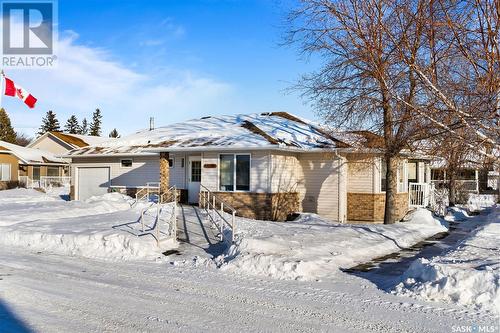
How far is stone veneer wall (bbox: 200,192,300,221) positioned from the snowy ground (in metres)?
3.02

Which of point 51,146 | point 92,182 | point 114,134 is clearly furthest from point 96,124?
point 92,182

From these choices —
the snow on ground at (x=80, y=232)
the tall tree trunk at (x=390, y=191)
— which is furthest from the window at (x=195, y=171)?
the tall tree trunk at (x=390, y=191)

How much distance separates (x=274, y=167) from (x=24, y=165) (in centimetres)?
3243

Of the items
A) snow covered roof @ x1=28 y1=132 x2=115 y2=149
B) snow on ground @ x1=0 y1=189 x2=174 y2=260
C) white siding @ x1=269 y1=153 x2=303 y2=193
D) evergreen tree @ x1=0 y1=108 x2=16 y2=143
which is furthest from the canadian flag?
evergreen tree @ x1=0 y1=108 x2=16 y2=143

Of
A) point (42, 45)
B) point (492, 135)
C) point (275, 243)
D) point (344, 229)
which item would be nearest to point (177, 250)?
point (275, 243)

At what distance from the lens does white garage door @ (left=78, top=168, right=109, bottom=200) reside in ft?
82.4

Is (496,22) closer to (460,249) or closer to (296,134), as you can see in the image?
(460,249)

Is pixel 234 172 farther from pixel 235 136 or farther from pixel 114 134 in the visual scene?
pixel 114 134

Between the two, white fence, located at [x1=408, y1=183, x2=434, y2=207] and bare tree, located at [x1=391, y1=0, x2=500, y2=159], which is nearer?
bare tree, located at [x1=391, y1=0, x2=500, y2=159]

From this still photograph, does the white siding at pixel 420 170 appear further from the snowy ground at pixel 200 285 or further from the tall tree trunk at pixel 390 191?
the snowy ground at pixel 200 285

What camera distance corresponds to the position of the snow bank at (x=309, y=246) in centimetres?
945

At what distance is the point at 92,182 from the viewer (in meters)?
25.6

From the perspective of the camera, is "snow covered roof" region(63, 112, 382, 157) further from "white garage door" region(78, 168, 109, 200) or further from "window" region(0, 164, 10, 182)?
"window" region(0, 164, 10, 182)

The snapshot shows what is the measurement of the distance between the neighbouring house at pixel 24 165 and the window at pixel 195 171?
972 inches
